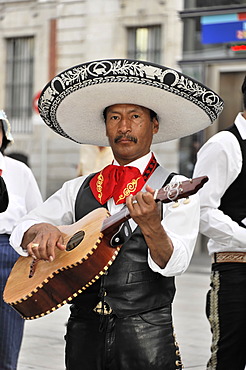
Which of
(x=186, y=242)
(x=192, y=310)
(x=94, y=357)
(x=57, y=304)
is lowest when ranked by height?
(x=192, y=310)

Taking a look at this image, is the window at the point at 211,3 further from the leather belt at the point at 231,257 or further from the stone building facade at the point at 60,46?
the leather belt at the point at 231,257

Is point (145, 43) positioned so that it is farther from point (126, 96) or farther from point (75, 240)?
point (75, 240)

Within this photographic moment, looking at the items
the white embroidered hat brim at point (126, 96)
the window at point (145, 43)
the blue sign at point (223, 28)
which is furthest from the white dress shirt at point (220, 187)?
the window at point (145, 43)

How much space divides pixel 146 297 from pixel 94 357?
0.31 m

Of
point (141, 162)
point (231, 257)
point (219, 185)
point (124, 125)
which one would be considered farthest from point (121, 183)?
point (231, 257)

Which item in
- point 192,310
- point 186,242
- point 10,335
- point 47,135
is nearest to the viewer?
point 186,242

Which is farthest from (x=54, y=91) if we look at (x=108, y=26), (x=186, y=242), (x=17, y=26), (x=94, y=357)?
(x=17, y=26)

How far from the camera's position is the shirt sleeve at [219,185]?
3.93 metres

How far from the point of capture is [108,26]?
60.0 ft

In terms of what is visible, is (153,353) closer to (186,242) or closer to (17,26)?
(186,242)

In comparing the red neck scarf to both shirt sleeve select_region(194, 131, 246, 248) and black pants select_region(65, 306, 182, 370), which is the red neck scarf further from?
shirt sleeve select_region(194, 131, 246, 248)

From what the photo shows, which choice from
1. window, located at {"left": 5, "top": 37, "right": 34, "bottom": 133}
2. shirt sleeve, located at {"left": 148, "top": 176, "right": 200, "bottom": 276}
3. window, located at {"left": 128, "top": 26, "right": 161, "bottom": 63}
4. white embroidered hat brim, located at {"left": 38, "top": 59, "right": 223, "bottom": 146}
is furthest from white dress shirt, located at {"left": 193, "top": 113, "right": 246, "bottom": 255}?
window, located at {"left": 5, "top": 37, "right": 34, "bottom": 133}

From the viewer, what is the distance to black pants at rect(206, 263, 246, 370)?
3.99 metres

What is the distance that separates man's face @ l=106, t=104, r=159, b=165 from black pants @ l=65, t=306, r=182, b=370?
2.03 ft
